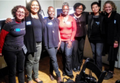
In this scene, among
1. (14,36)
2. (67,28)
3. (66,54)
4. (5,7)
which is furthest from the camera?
(5,7)

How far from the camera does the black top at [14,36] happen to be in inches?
71.4

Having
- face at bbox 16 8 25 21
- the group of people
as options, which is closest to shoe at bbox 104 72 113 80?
the group of people

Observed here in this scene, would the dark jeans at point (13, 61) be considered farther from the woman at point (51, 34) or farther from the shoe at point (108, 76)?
the shoe at point (108, 76)

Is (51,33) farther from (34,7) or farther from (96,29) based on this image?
(96,29)

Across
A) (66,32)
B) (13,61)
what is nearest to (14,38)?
(13,61)

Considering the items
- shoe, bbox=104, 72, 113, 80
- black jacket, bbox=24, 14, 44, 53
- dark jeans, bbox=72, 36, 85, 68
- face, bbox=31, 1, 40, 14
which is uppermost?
face, bbox=31, 1, 40, 14

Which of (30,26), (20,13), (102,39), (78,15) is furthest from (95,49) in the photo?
(20,13)

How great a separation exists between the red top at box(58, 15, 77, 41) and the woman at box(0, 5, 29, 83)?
64 cm

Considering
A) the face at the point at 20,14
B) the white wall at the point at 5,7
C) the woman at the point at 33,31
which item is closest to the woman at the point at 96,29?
the woman at the point at 33,31

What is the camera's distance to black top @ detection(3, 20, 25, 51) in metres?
1.81

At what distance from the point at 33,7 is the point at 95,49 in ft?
4.38

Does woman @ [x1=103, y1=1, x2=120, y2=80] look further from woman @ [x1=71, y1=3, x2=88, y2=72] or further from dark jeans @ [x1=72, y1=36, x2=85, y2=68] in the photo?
dark jeans @ [x1=72, y1=36, x2=85, y2=68]

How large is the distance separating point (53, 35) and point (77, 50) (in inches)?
31.3

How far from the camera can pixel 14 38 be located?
186 centimetres
